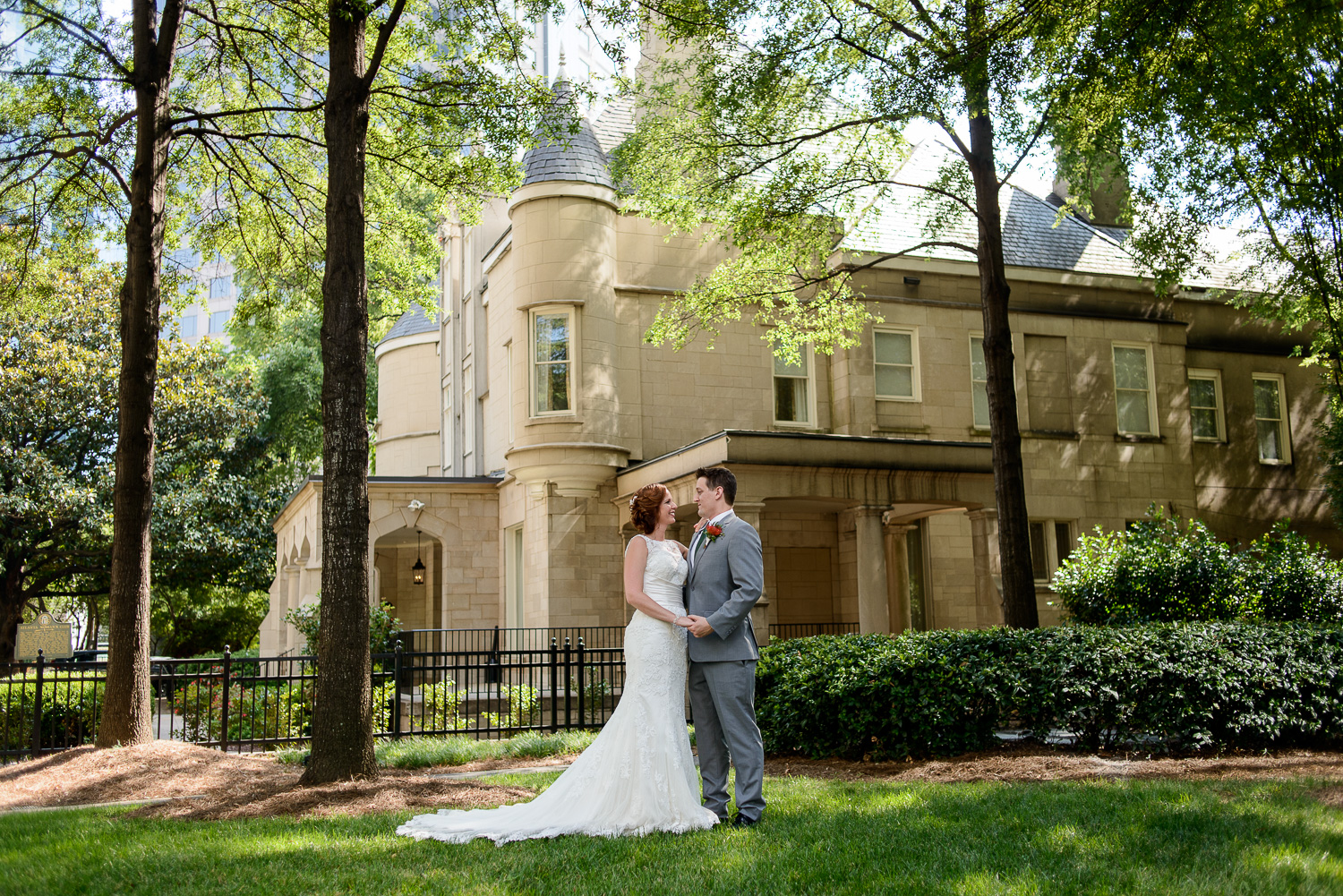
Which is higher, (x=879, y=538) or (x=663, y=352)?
(x=663, y=352)

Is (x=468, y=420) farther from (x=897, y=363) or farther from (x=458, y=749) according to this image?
(x=458, y=749)

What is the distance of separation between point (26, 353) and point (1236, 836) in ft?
106

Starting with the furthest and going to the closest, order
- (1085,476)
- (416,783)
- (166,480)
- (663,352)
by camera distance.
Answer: (166,480) < (1085,476) < (663,352) < (416,783)

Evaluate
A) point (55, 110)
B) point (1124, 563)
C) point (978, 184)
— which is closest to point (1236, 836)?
point (1124, 563)

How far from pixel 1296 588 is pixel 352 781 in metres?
12.7

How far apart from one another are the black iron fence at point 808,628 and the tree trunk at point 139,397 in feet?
46.0

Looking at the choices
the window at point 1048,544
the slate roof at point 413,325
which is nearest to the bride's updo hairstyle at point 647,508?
the window at point 1048,544

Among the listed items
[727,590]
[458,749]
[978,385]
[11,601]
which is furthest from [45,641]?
[11,601]

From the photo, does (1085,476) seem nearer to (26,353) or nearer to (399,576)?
(399,576)

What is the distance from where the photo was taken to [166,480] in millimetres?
31812

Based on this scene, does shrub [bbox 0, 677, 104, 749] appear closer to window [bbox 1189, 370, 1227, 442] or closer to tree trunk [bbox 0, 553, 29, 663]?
tree trunk [bbox 0, 553, 29, 663]

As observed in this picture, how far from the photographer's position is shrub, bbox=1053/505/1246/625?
46.5 feet

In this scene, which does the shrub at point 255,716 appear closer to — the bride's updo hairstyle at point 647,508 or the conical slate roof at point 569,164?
the bride's updo hairstyle at point 647,508

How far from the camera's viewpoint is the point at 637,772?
21.9 ft
